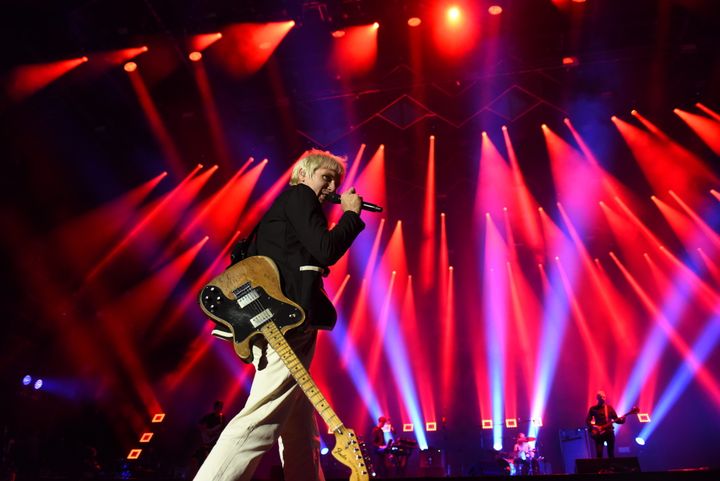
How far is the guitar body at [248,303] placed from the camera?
1.89 metres

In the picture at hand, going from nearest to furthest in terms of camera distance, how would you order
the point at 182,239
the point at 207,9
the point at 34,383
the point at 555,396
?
the point at 207,9, the point at 34,383, the point at 182,239, the point at 555,396

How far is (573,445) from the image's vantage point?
40.0 ft

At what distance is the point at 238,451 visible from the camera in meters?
1.73

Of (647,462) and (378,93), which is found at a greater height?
(378,93)

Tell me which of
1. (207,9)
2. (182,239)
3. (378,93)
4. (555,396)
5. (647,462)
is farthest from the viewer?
(555,396)

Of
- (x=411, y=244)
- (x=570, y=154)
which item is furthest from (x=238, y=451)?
(x=411, y=244)

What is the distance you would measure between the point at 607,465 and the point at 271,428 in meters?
5.76

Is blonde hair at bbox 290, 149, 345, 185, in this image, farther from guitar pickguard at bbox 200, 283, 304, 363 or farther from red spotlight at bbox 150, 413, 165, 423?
red spotlight at bbox 150, 413, 165, 423

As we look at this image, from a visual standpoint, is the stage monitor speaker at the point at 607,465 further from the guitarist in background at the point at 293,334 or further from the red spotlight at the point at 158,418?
the red spotlight at the point at 158,418

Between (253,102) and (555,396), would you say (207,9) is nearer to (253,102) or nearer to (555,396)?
(253,102)

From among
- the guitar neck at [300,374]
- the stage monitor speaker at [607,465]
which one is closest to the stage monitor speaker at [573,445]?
the stage monitor speaker at [607,465]

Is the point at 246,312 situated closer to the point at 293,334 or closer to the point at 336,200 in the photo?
the point at 293,334

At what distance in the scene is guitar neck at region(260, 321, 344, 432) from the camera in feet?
5.60

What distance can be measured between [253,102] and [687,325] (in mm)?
10634
